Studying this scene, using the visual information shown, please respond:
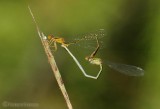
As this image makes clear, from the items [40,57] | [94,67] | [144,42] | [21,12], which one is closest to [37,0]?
[21,12]

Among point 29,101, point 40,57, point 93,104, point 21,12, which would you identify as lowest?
point 93,104

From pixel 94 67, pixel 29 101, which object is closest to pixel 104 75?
pixel 94 67

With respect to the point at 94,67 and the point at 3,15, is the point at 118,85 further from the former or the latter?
the point at 3,15

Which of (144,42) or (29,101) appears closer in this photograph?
(29,101)

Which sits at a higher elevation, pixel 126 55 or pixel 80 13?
pixel 80 13

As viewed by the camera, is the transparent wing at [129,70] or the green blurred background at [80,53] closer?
the transparent wing at [129,70]

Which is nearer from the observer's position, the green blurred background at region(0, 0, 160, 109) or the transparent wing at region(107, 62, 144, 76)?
the transparent wing at region(107, 62, 144, 76)

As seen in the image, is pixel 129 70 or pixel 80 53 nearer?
pixel 129 70
